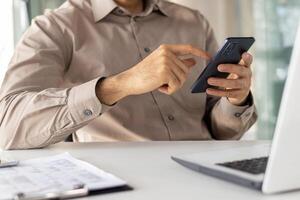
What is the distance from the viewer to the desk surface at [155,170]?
24.5 inches

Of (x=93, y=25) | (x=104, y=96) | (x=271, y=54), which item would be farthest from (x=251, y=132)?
(x=104, y=96)

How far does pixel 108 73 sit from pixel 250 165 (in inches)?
28.1

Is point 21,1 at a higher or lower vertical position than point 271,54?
higher

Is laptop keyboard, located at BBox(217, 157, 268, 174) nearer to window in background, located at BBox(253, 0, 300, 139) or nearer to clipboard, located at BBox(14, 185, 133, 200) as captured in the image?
clipboard, located at BBox(14, 185, 133, 200)

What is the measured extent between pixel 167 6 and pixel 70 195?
1027 millimetres

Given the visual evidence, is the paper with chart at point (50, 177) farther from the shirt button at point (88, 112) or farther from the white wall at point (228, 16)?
the white wall at point (228, 16)

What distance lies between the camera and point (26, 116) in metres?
1.07

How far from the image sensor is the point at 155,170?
0.78 meters

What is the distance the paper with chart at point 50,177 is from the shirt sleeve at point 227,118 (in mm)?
579

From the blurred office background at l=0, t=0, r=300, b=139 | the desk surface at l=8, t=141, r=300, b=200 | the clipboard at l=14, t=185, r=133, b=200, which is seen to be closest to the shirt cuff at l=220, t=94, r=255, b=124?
the desk surface at l=8, t=141, r=300, b=200

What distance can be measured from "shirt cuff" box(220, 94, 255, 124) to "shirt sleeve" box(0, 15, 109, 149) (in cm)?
37

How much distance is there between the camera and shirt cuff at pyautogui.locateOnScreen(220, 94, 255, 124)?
1235mm

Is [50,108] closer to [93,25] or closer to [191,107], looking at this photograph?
[93,25]

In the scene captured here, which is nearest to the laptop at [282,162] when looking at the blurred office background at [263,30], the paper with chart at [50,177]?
the paper with chart at [50,177]
